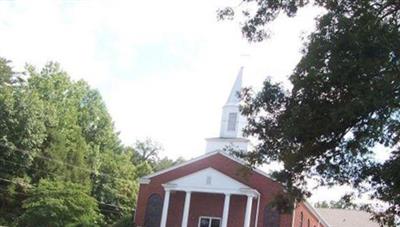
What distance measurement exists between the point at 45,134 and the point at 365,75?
38032 millimetres

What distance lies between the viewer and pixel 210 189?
38.8m

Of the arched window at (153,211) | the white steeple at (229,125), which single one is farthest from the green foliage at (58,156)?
the white steeple at (229,125)

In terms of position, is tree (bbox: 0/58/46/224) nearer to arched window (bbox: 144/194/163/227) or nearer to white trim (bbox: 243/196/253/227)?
arched window (bbox: 144/194/163/227)

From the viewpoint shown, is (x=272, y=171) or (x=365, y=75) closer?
(x=365, y=75)

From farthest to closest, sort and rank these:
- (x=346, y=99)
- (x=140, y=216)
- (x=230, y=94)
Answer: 1. (x=230, y=94)
2. (x=140, y=216)
3. (x=346, y=99)

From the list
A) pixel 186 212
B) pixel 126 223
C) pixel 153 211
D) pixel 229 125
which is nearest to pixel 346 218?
pixel 229 125

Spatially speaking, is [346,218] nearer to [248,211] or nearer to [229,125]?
[229,125]

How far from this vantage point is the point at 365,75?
12.0m

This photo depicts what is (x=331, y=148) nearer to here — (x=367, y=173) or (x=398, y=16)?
(x=367, y=173)

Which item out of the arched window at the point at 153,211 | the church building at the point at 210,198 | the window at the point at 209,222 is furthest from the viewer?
the arched window at the point at 153,211

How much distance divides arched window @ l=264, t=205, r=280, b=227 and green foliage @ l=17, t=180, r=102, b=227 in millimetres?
10774

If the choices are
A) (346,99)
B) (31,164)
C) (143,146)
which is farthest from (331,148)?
(143,146)

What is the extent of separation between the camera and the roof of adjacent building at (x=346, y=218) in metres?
53.0

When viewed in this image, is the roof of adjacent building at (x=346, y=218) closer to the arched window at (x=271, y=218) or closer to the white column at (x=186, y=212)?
the arched window at (x=271, y=218)
